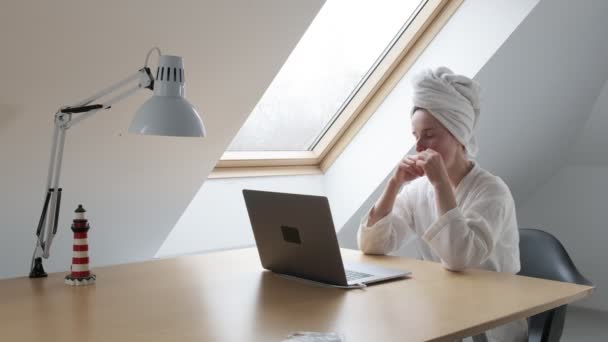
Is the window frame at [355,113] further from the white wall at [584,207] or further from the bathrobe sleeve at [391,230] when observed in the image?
the white wall at [584,207]

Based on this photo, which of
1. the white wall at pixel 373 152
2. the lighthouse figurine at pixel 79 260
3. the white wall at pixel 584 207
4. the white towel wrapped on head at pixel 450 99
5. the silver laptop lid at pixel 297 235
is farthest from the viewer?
the white wall at pixel 584 207

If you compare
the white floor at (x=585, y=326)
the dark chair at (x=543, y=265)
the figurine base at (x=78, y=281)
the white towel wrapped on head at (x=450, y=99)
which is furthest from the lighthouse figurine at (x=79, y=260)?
the white floor at (x=585, y=326)

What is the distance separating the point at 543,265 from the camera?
230cm

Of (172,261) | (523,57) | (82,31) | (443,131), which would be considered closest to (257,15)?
(82,31)

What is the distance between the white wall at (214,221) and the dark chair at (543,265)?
48.2 inches

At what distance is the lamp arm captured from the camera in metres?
1.83

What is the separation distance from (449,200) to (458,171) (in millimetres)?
258

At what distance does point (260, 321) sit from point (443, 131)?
956mm

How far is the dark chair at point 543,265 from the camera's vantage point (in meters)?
2.05

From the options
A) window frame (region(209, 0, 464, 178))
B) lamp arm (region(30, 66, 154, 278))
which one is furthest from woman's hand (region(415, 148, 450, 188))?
window frame (region(209, 0, 464, 178))

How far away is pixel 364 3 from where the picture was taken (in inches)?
124

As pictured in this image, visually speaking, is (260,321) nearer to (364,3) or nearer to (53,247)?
(53,247)

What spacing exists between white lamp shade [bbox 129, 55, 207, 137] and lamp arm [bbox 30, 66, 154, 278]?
0.22ft

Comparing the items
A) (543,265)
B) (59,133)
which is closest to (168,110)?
(59,133)
